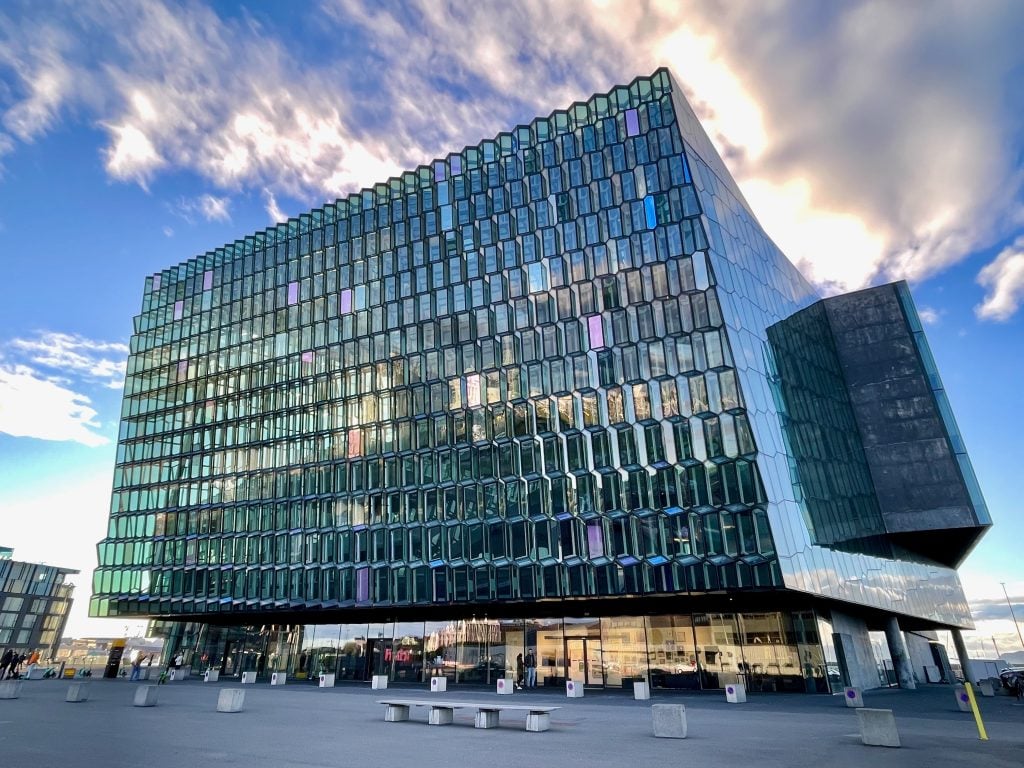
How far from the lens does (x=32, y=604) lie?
12212 centimetres

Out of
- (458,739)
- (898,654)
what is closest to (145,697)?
(458,739)

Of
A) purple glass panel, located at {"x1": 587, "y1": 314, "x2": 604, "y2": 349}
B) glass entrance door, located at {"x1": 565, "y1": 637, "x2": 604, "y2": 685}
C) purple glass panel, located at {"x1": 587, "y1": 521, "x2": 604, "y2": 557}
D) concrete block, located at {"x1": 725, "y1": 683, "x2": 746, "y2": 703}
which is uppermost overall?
purple glass panel, located at {"x1": 587, "y1": 314, "x2": 604, "y2": 349}

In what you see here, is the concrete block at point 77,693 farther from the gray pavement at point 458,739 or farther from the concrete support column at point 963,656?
the concrete support column at point 963,656

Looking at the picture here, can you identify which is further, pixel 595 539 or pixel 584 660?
pixel 584 660

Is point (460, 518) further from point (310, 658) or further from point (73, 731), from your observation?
point (73, 731)

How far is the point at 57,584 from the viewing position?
417 ft

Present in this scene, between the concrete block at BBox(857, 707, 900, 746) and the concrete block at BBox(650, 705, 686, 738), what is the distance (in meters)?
4.02

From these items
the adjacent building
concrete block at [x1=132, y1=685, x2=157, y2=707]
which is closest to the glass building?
concrete block at [x1=132, y1=685, x2=157, y2=707]

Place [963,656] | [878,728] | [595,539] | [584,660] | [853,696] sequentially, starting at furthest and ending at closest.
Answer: [963,656]
[584,660]
[595,539]
[853,696]
[878,728]

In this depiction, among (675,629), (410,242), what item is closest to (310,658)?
(675,629)

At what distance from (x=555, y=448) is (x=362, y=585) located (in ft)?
56.7

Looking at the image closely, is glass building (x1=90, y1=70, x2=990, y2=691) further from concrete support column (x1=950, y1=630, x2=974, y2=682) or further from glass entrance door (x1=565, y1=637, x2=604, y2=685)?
concrete support column (x1=950, y1=630, x2=974, y2=682)

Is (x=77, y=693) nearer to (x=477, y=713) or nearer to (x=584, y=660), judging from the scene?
(x=477, y=713)

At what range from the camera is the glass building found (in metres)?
37.2
